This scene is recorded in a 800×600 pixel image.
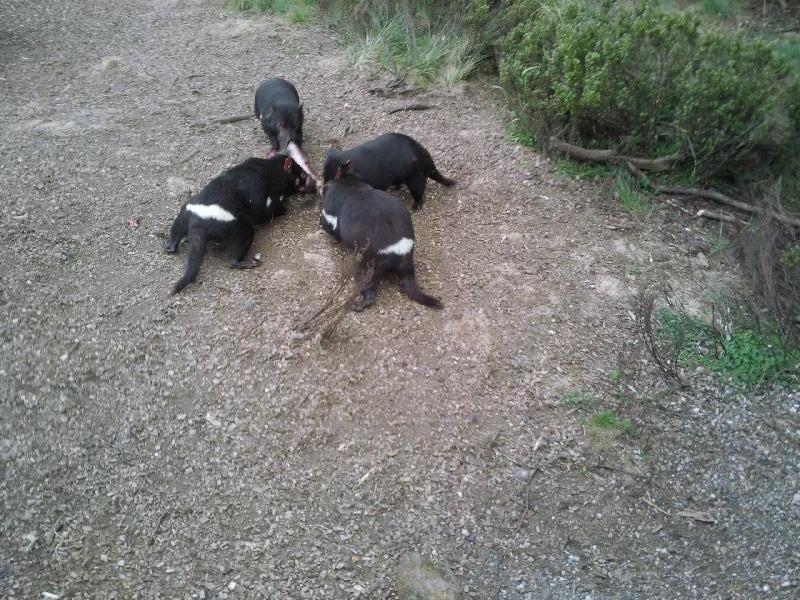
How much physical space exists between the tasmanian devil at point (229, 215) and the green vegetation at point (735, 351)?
9.24ft

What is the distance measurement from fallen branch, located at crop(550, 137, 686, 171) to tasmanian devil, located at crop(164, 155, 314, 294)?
2405 millimetres

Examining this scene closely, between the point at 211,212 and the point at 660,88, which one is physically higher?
the point at 660,88

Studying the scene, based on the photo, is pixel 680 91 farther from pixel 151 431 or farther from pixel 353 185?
pixel 151 431

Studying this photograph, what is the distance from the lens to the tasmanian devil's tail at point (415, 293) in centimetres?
414

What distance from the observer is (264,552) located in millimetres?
3004

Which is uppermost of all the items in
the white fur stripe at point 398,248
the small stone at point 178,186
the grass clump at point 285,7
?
the grass clump at point 285,7

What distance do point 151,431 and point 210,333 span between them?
73 centimetres

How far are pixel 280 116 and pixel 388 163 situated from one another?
45.3 inches

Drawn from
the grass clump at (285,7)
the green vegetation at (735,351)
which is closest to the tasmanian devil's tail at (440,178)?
the green vegetation at (735,351)

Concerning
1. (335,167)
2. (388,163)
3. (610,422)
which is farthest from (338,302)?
(610,422)

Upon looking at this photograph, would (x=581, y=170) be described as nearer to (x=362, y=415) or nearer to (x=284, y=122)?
(x=284, y=122)

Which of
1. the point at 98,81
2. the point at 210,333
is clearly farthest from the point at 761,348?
the point at 98,81

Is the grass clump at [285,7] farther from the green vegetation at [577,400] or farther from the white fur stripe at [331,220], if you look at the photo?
the green vegetation at [577,400]

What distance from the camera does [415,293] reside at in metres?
4.16
